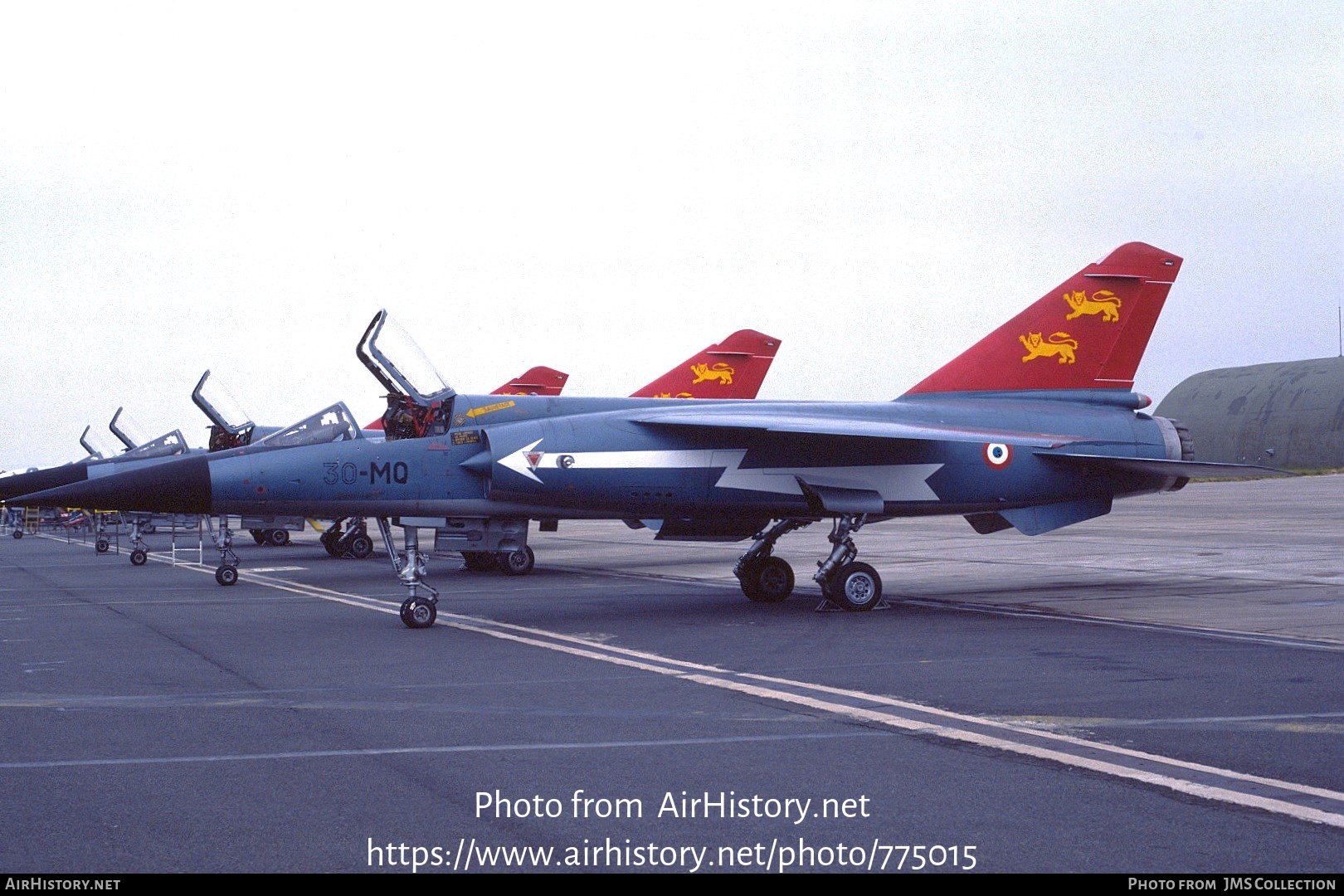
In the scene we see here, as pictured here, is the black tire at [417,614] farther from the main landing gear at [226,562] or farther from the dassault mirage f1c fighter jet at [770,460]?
the main landing gear at [226,562]

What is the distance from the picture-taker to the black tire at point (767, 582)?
16391 millimetres

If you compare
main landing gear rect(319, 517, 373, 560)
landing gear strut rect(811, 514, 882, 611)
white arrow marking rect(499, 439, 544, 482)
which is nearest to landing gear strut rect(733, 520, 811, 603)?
landing gear strut rect(811, 514, 882, 611)

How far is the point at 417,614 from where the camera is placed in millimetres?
13445

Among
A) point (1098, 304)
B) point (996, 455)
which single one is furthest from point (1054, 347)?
point (996, 455)

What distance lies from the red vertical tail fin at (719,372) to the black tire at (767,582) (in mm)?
11156

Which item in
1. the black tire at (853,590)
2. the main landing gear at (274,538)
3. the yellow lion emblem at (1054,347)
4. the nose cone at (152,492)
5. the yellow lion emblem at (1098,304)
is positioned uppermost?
the yellow lion emblem at (1098,304)

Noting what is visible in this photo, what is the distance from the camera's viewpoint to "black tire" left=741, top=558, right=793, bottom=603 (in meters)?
16.4

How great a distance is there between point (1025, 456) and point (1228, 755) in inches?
363

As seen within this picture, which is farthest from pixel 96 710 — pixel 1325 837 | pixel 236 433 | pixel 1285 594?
pixel 236 433

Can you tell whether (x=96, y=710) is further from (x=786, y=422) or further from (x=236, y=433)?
(x=236, y=433)

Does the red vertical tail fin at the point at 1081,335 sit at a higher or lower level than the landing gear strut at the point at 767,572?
higher

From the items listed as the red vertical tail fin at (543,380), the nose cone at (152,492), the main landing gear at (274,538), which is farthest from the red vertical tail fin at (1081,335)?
the main landing gear at (274,538)

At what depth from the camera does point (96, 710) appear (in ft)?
27.7

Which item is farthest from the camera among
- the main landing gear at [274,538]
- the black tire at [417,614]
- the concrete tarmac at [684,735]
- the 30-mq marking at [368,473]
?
the main landing gear at [274,538]
